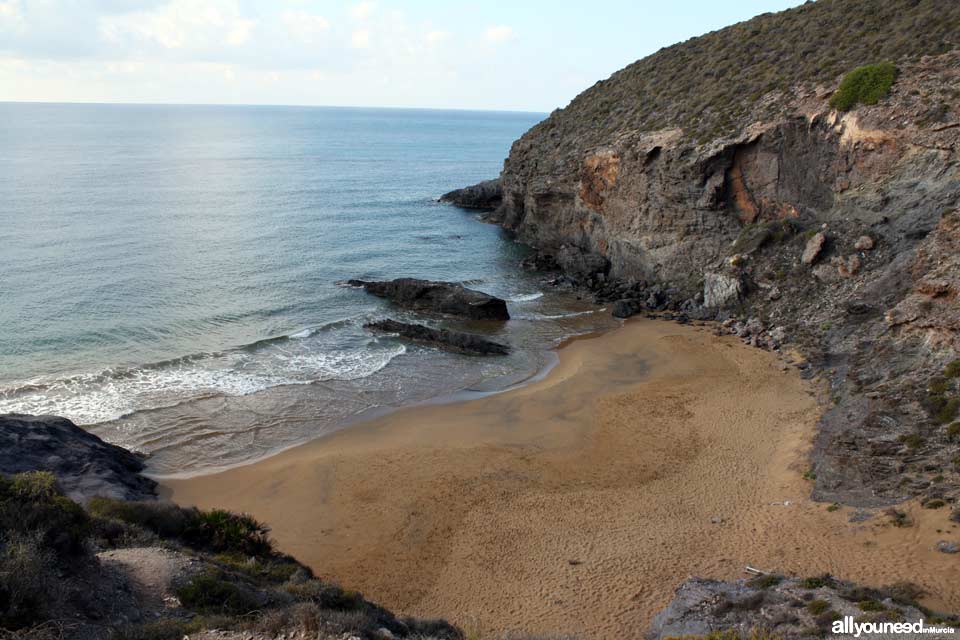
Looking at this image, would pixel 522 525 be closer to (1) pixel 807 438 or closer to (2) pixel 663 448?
(2) pixel 663 448

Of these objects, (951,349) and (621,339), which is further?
(621,339)

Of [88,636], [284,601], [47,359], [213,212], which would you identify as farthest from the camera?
[213,212]

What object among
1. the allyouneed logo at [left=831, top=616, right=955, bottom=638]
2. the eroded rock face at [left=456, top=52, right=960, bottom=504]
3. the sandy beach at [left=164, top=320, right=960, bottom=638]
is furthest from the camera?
the eroded rock face at [left=456, top=52, right=960, bottom=504]

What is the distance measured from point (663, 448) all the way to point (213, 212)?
173ft

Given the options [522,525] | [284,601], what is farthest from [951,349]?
[284,601]

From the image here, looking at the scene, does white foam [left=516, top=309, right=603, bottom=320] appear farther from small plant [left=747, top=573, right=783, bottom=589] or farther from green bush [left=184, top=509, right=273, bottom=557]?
small plant [left=747, top=573, right=783, bottom=589]

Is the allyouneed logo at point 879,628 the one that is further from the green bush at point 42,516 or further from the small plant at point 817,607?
the green bush at point 42,516

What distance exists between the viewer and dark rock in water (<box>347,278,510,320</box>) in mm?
41000

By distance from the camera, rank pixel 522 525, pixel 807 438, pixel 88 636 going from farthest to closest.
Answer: pixel 807 438, pixel 522 525, pixel 88 636

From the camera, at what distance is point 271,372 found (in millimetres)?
32375

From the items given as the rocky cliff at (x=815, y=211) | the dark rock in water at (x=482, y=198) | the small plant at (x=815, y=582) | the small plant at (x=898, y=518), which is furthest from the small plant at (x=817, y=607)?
the dark rock in water at (x=482, y=198)

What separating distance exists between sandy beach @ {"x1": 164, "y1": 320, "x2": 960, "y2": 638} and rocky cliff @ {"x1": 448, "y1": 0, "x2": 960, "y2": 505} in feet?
7.94

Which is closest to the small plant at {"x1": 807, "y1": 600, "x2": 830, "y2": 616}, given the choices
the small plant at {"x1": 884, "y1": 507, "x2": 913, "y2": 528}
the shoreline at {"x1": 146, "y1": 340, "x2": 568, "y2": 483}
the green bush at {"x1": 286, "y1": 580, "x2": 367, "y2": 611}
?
the small plant at {"x1": 884, "y1": 507, "x2": 913, "y2": 528}

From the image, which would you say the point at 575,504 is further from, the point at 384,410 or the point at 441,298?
the point at 441,298
